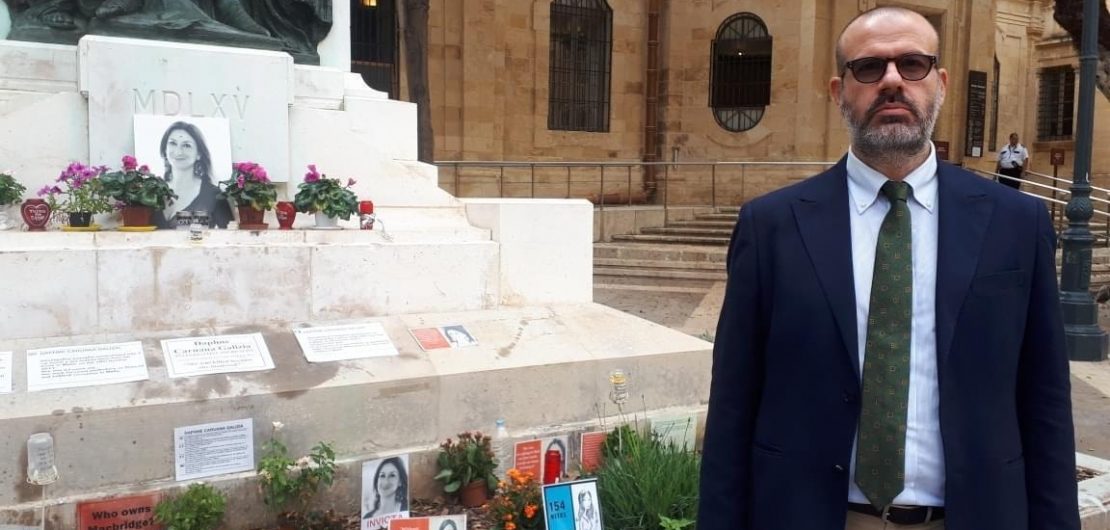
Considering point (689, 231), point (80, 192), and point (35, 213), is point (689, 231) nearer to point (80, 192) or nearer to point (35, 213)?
point (80, 192)

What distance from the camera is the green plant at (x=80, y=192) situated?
4.66 m

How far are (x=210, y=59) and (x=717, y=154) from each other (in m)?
14.1

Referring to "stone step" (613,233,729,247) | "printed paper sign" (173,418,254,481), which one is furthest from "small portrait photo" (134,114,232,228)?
"stone step" (613,233,729,247)

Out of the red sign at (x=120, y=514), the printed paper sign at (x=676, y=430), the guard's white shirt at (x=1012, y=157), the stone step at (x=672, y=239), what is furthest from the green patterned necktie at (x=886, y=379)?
the guard's white shirt at (x=1012, y=157)

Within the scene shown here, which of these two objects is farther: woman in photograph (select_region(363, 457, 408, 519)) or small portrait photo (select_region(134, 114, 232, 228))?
small portrait photo (select_region(134, 114, 232, 228))

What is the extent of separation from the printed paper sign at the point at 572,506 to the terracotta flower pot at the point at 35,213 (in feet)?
9.65

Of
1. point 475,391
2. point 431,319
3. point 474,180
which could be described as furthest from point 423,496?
point 474,180

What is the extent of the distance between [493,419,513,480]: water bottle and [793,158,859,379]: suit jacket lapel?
263 cm

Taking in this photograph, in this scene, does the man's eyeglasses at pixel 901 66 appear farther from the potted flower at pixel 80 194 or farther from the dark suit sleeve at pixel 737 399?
the potted flower at pixel 80 194

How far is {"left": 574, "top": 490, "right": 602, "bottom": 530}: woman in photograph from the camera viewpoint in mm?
3711

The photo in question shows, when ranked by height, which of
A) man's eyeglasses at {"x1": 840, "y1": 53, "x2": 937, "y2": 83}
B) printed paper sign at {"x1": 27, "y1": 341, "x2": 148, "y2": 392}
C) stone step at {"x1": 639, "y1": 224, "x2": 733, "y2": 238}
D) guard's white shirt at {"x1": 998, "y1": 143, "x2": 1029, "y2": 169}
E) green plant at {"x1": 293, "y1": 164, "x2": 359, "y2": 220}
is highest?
guard's white shirt at {"x1": 998, "y1": 143, "x2": 1029, "y2": 169}

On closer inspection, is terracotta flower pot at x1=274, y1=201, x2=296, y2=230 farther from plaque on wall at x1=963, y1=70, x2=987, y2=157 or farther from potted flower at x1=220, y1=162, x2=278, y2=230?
plaque on wall at x1=963, y1=70, x2=987, y2=157

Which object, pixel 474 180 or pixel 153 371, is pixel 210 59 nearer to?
pixel 153 371

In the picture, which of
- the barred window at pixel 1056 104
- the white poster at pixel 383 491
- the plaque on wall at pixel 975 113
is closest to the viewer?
the white poster at pixel 383 491
